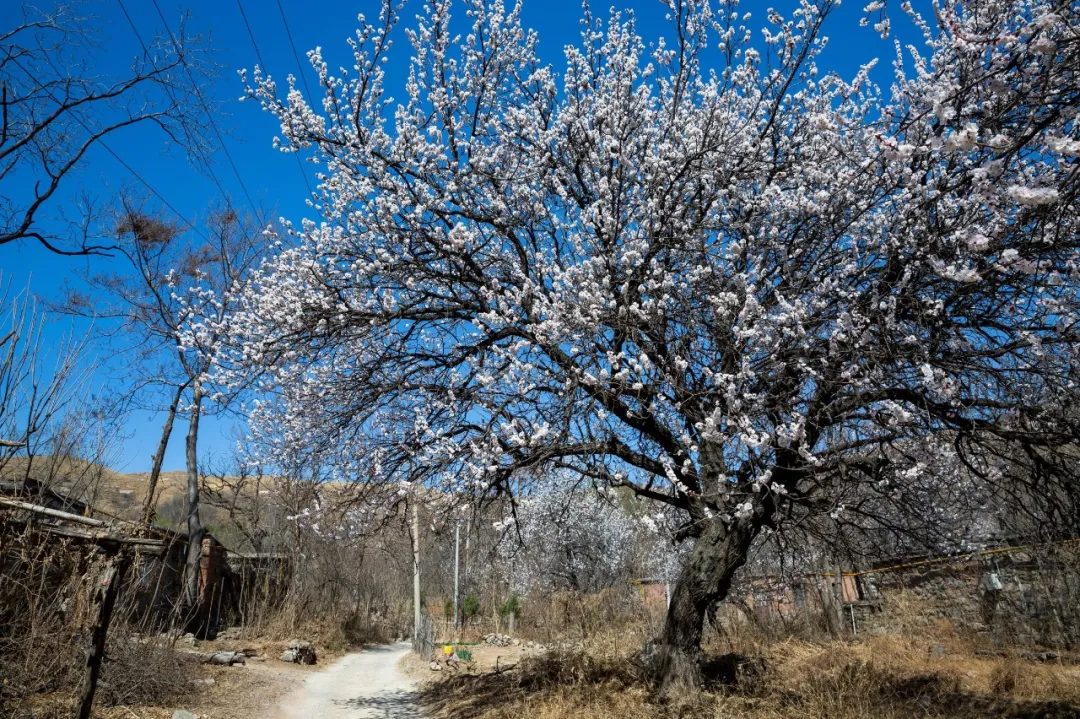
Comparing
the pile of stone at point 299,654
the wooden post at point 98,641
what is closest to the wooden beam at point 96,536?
the wooden post at point 98,641

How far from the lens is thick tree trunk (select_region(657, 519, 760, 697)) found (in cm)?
728

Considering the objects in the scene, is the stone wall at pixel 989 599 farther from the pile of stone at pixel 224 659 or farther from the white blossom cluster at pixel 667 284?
the pile of stone at pixel 224 659

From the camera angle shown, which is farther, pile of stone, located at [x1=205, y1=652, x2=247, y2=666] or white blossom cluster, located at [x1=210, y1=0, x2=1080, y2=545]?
pile of stone, located at [x1=205, y1=652, x2=247, y2=666]

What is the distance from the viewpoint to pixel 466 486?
26.7 feet

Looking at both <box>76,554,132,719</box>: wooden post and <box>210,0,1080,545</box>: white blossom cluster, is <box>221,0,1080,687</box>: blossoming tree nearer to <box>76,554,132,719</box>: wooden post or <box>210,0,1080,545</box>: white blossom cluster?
<box>210,0,1080,545</box>: white blossom cluster

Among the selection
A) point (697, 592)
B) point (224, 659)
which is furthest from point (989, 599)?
point (224, 659)

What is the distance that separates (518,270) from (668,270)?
1.68m

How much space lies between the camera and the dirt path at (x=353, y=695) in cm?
933

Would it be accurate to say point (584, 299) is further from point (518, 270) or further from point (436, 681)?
point (436, 681)

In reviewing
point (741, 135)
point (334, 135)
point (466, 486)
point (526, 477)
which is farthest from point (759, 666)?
point (334, 135)

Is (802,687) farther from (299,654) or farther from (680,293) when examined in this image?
(299,654)

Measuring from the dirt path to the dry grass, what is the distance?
63 cm

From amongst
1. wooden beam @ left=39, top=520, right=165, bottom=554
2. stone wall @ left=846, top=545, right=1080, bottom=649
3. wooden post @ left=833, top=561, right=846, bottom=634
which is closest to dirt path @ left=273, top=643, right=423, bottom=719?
wooden beam @ left=39, top=520, right=165, bottom=554

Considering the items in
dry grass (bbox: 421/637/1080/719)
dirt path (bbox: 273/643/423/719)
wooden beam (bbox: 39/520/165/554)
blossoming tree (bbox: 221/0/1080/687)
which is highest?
blossoming tree (bbox: 221/0/1080/687)
